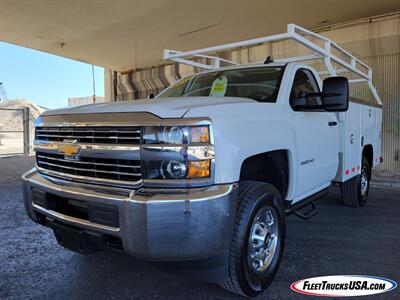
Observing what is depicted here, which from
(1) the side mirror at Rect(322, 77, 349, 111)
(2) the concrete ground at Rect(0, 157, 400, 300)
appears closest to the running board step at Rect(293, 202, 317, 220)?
(2) the concrete ground at Rect(0, 157, 400, 300)

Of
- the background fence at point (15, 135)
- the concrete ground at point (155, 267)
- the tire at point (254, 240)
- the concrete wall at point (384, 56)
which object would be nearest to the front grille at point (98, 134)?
the tire at point (254, 240)

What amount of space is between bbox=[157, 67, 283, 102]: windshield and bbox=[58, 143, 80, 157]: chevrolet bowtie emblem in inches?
64.8

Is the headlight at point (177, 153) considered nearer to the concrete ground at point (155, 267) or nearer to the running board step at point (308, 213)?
the concrete ground at point (155, 267)

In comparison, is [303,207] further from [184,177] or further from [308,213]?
[184,177]

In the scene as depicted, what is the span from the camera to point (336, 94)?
320 cm

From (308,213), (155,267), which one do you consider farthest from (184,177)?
(308,213)

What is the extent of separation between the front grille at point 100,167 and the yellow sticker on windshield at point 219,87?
1704mm

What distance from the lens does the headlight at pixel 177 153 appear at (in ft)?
6.86

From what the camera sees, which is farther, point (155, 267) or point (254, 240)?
point (155, 267)

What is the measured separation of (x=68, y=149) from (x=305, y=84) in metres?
2.58

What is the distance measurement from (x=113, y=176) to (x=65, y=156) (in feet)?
1.75

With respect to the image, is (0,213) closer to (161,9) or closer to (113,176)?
(113,176)

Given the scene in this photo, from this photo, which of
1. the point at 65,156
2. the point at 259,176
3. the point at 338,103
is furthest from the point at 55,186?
the point at 338,103

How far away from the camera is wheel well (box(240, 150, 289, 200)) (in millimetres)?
2756
